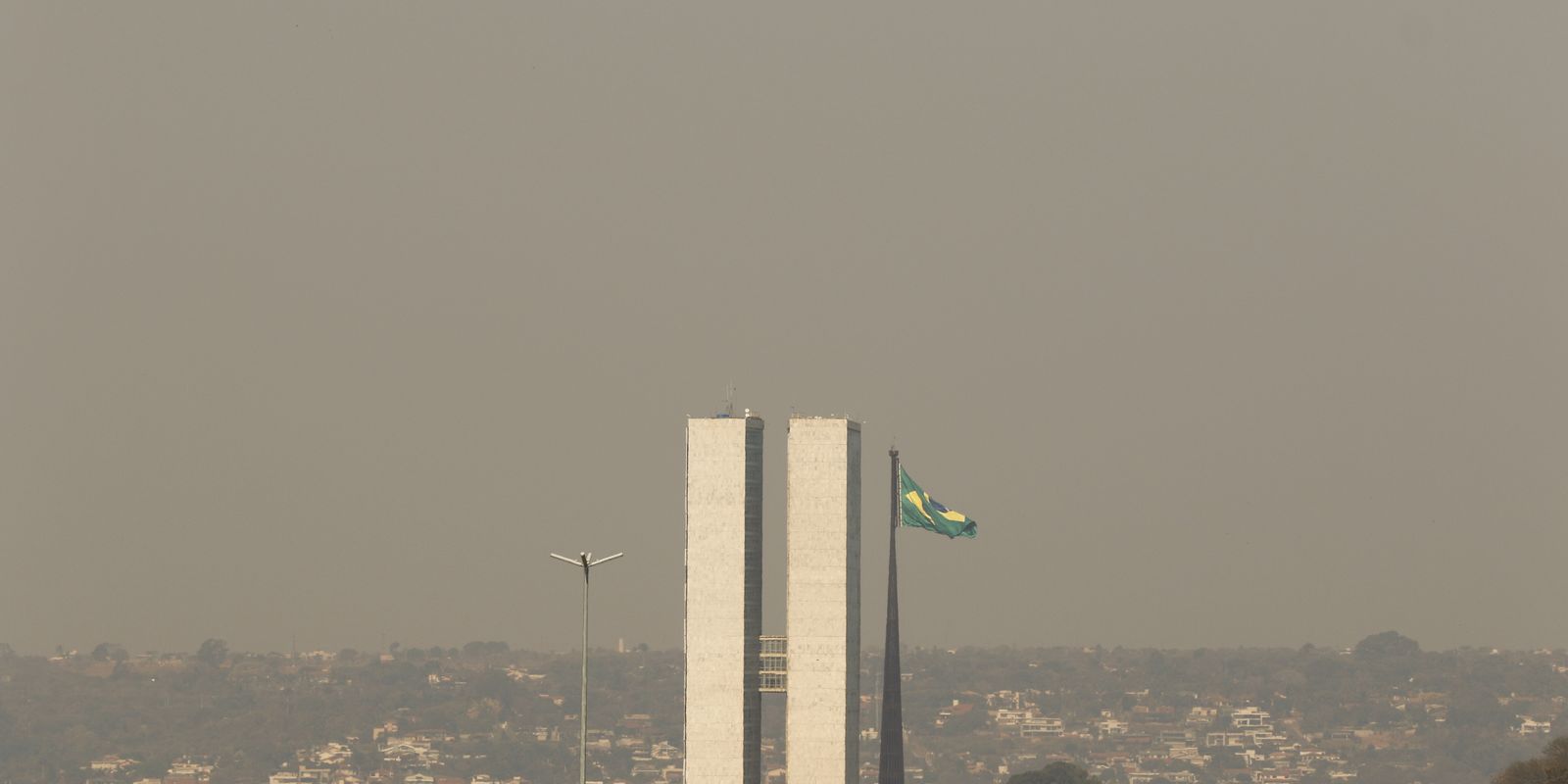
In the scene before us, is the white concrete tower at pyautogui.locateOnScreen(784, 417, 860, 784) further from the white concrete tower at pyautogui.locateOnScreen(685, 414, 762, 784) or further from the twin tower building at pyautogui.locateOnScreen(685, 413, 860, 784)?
the white concrete tower at pyautogui.locateOnScreen(685, 414, 762, 784)

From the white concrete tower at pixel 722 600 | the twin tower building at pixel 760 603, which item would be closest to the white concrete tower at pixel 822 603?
the twin tower building at pixel 760 603

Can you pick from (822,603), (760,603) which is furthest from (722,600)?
(822,603)

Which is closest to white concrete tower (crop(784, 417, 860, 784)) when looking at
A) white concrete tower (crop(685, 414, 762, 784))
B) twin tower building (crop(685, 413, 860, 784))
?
twin tower building (crop(685, 413, 860, 784))

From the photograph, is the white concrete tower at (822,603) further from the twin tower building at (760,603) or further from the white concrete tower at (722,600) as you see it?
the white concrete tower at (722,600)

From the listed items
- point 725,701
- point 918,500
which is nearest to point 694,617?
point 725,701

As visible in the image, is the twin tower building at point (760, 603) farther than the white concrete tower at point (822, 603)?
No
